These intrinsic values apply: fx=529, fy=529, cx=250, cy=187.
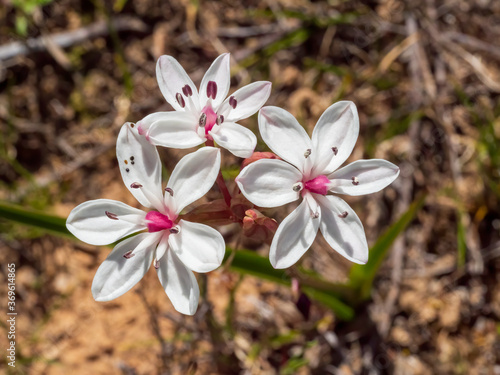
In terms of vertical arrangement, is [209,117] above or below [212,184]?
above

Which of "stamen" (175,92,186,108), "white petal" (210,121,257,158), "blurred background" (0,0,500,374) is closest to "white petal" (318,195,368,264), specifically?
"white petal" (210,121,257,158)

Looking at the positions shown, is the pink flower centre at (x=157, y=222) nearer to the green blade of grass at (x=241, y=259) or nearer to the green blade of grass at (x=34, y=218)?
the green blade of grass at (x=241, y=259)

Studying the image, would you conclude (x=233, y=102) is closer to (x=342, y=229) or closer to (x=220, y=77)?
(x=220, y=77)

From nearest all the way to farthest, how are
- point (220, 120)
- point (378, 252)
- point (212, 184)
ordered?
point (212, 184)
point (220, 120)
point (378, 252)

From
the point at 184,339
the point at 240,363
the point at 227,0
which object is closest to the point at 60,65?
the point at 227,0

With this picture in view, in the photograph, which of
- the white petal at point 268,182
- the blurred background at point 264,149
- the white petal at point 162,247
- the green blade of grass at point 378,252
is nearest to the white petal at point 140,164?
the white petal at point 162,247

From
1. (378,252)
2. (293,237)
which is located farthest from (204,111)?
(378,252)
